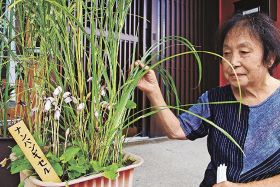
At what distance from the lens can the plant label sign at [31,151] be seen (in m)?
0.57

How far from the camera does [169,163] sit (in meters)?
2.31

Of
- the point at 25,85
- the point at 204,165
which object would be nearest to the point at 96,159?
the point at 25,85

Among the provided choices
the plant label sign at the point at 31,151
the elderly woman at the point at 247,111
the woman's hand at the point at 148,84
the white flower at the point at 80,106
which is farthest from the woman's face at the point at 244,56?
the plant label sign at the point at 31,151

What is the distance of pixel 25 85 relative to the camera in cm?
85

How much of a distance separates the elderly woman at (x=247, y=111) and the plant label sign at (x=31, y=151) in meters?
0.36

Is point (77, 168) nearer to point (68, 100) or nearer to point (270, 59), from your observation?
point (68, 100)

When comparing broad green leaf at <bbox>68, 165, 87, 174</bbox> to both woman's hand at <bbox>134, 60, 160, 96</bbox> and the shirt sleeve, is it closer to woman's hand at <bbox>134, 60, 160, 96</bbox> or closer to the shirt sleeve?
woman's hand at <bbox>134, 60, 160, 96</bbox>

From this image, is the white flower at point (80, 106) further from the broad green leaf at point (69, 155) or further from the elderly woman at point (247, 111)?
the elderly woman at point (247, 111)

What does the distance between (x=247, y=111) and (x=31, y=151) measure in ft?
2.15

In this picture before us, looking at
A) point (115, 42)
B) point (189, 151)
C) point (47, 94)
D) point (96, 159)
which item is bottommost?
point (189, 151)

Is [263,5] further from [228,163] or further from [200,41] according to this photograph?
[228,163]

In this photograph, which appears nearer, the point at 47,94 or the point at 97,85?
the point at 97,85

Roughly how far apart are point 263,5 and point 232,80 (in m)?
3.11

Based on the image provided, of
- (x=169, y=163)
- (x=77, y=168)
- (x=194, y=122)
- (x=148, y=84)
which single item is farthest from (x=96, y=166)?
(x=169, y=163)
